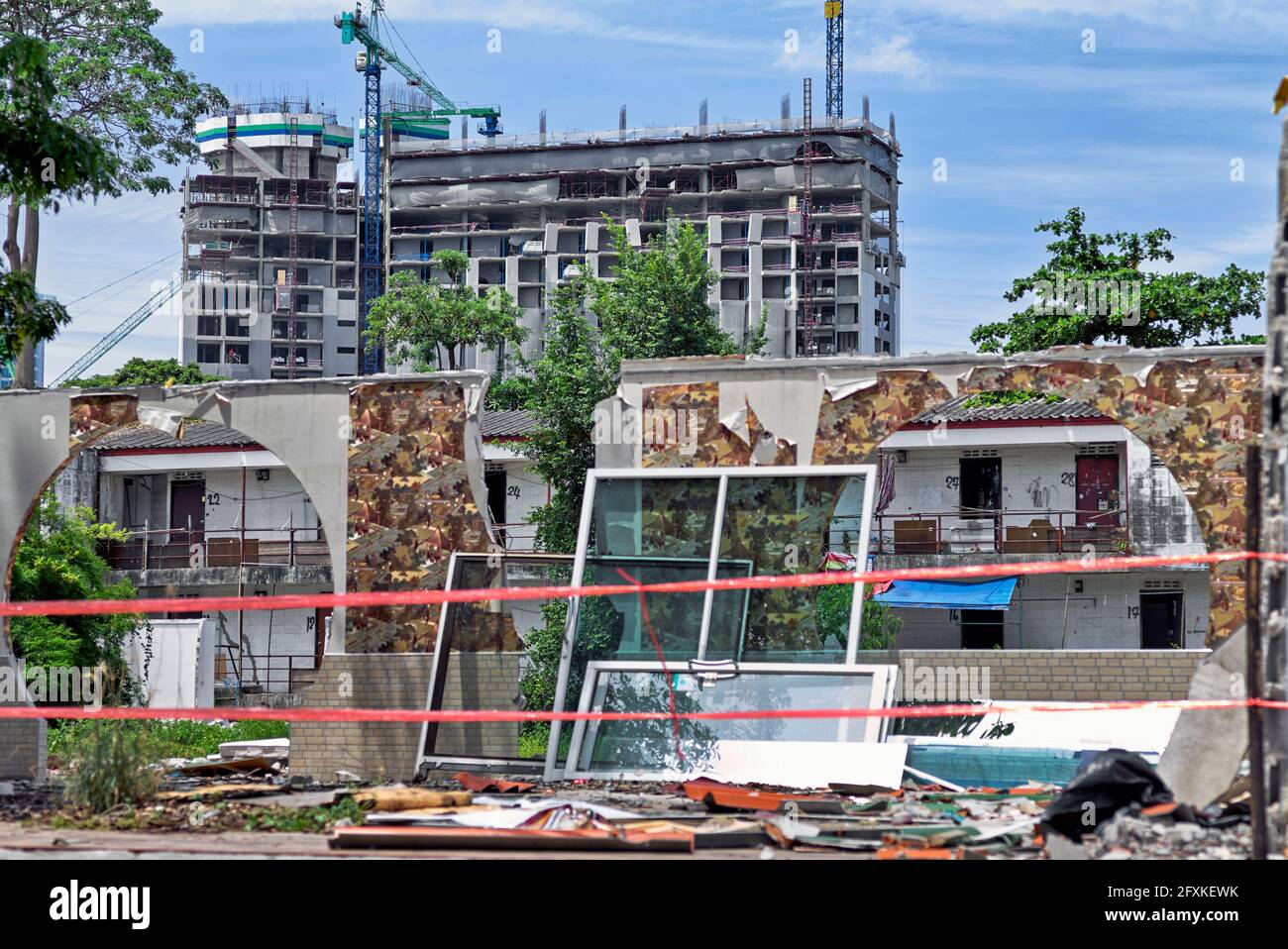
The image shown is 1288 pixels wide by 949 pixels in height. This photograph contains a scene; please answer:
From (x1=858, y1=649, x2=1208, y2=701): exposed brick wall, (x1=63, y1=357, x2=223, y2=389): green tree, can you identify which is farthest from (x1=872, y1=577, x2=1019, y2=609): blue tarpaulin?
(x1=63, y1=357, x2=223, y2=389): green tree

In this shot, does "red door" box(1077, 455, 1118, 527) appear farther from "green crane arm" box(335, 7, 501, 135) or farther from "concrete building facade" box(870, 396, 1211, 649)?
"green crane arm" box(335, 7, 501, 135)

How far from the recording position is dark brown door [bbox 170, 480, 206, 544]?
134ft

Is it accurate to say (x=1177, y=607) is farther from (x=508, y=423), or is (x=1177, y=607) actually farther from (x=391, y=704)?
(x=391, y=704)

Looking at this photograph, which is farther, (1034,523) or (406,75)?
(406,75)

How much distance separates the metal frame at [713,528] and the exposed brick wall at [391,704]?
122 centimetres

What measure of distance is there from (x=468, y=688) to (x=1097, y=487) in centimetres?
2510

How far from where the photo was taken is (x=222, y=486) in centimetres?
4041

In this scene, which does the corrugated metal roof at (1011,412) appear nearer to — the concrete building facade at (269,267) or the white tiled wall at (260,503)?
the white tiled wall at (260,503)

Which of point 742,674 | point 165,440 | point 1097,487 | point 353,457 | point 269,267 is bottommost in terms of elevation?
point 742,674

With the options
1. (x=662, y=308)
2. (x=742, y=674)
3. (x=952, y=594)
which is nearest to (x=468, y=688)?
(x=742, y=674)

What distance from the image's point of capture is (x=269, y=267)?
95.9 m

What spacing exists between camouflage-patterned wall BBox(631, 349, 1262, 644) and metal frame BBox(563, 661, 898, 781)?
109 inches

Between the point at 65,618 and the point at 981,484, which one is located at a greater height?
the point at 981,484

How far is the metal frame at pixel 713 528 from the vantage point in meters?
12.0
